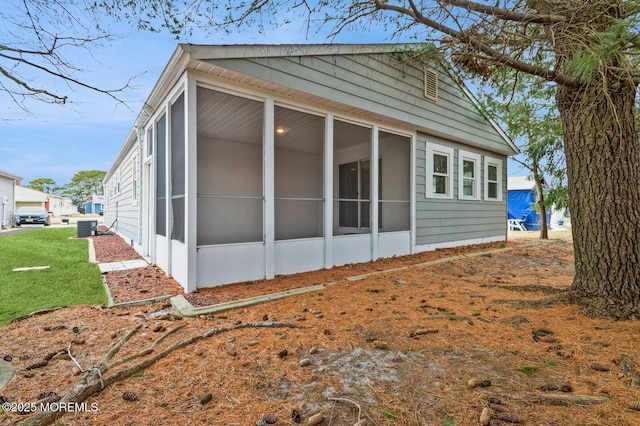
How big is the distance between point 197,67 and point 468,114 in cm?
739

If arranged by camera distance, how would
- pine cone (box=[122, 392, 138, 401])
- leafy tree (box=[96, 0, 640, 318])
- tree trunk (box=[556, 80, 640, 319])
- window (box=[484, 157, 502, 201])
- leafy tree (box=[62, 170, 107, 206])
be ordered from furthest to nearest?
leafy tree (box=[62, 170, 107, 206]) < window (box=[484, 157, 502, 201]) < tree trunk (box=[556, 80, 640, 319]) < leafy tree (box=[96, 0, 640, 318]) < pine cone (box=[122, 392, 138, 401])

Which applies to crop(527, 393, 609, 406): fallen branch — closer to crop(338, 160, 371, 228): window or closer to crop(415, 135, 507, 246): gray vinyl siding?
crop(415, 135, 507, 246): gray vinyl siding

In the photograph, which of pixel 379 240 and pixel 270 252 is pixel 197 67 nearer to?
pixel 270 252

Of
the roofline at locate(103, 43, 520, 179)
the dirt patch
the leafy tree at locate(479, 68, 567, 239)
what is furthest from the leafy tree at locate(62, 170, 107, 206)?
the dirt patch

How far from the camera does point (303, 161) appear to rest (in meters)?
9.95

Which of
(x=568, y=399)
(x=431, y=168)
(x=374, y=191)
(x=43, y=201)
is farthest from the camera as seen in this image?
(x=43, y=201)

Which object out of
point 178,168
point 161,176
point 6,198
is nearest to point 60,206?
point 6,198

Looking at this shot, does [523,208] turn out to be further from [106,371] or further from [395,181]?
[106,371]

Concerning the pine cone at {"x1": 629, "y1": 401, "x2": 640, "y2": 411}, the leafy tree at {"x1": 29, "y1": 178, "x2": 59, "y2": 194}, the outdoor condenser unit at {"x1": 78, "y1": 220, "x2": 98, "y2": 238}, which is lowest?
the pine cone at {"x1": 629, "y1": 401, "x2": 640, "y2": 411}

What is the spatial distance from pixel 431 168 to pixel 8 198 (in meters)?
25.0

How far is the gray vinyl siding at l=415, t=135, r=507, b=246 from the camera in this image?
7.80m

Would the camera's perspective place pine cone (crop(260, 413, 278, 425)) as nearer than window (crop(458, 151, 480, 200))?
Yes

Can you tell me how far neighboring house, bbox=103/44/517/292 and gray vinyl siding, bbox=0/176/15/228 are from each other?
12.9m

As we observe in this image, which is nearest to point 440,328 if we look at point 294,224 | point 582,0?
point 582,0
